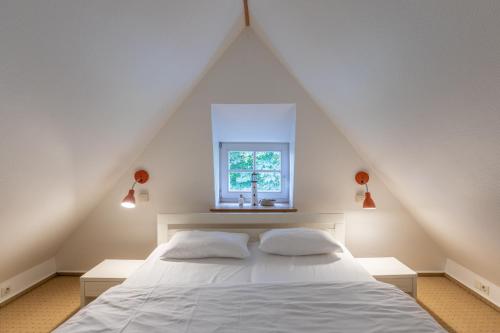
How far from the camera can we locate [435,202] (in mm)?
1998

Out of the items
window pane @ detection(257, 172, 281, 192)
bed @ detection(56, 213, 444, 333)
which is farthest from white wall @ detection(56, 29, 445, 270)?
bed @ detection(56, 213, 444, 333)

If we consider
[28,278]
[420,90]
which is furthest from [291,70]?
[28,278]

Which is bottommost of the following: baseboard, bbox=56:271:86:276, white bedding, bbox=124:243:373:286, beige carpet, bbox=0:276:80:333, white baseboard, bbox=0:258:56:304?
beige carpet, bbox=0:276:80:333

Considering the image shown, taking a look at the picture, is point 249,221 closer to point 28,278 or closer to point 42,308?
point 42,308

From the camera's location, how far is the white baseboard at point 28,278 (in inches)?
90.1

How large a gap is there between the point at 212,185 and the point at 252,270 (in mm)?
1046

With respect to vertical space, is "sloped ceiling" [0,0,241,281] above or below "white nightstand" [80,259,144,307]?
above

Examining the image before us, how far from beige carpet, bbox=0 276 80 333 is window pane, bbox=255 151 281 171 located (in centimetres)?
215

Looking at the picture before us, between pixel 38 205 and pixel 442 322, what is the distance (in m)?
3.07

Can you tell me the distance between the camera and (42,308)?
7.26ft

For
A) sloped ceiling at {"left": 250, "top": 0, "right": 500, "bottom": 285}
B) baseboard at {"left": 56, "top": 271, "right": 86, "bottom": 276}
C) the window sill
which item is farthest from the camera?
baseboard at {"left": 56, "top": 271, "right": 86, "bottom": 276}

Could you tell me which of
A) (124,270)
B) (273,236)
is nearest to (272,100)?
(273,236)

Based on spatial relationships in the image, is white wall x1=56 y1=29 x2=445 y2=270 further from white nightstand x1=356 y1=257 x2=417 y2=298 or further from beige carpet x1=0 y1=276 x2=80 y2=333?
white nightstand x1=356 y1=257 x2=417 y2=298

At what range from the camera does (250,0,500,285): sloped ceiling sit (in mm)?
898
